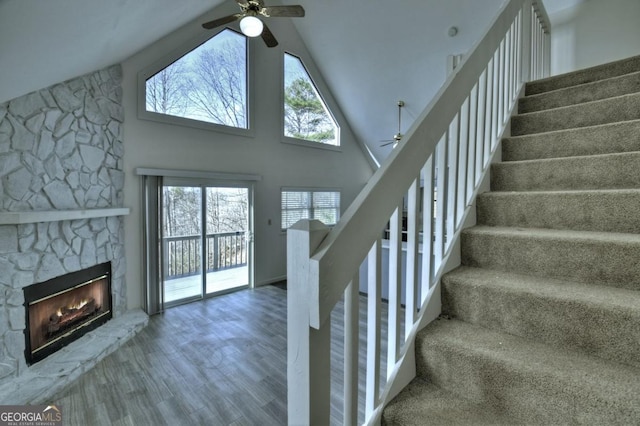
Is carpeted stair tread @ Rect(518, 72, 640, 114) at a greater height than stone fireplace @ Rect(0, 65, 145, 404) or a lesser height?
greater

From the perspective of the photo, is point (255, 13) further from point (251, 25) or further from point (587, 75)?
point (587, 75)

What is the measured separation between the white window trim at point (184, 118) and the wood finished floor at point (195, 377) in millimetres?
2801

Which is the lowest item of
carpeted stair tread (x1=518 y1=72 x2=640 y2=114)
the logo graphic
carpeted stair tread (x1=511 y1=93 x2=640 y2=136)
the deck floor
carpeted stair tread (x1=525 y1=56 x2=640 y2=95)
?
the logo graphic

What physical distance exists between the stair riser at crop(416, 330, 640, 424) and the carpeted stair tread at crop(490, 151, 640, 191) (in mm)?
1090

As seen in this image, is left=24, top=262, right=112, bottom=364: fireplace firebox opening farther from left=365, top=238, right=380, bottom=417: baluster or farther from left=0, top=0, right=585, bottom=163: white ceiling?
left=365, top=238, right=380, bottom=417: baluster

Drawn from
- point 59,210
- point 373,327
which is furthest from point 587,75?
point 59,210

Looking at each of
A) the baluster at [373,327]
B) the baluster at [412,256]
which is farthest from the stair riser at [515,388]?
the baluster at [373,327]

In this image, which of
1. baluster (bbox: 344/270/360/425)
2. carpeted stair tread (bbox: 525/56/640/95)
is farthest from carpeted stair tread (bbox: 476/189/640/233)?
carpeted stair tread (bbox: 525/56/640/95)

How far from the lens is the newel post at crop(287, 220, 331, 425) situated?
28.5 inches

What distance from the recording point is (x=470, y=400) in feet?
3.18

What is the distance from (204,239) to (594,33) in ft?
19.1

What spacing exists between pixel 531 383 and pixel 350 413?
0.54 m

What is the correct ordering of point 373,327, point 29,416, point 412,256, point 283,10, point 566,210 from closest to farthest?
point 373,327, point 412,256, point 566,210, point 29,416, point 283,10

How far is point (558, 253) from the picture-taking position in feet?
3.87
